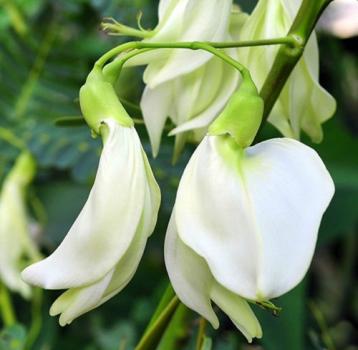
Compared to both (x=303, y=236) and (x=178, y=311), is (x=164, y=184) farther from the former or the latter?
(x=303, y=236)

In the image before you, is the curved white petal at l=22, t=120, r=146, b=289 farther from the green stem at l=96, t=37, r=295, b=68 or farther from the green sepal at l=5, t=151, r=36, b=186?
the green sepal at l=5, t=151, r=36, b=186

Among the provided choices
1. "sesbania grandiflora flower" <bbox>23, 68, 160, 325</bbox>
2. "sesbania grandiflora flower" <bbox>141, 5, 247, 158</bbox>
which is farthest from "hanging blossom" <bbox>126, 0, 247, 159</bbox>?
"sesbania grandiflora flower" <bbox>23, 68, 160, 325</bbox>

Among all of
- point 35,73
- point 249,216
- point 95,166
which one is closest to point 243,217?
point 249,216

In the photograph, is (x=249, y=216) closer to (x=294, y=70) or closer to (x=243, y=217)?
(x=243, y=217)

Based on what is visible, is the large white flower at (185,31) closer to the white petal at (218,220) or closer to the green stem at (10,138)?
the white petal at (218,220)

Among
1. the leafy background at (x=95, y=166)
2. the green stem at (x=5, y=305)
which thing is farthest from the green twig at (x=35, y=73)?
the green stem at (x=5, y=305)

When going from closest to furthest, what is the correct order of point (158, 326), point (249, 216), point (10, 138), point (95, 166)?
point (249, 216)
point (158, 326)
point (95, 166)
point (10, 138)

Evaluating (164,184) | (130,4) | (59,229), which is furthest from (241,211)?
(59,229)
